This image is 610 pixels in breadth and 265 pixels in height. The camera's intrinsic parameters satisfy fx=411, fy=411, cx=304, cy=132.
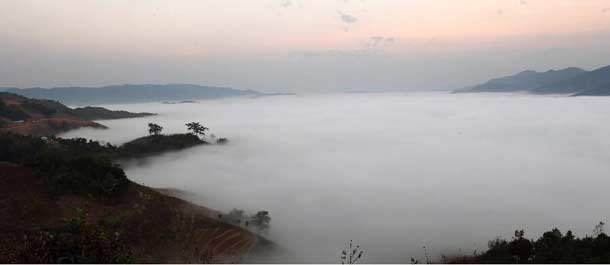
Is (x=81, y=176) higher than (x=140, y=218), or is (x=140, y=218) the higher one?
(x=81, y=176)

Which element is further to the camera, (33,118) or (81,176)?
(33,118)

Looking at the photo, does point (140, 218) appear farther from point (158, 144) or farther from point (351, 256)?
point (158, 144)

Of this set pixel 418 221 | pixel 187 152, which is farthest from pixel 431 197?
pixel 187 152

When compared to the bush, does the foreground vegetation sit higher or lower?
lower

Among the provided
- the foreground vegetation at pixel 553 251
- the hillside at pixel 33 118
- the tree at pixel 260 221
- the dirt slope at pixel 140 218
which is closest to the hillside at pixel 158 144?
the hillside at pixel 33 118

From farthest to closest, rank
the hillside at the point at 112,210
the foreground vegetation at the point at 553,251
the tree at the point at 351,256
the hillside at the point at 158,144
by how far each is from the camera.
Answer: the hillside at the point at 158,144
the hillside at the point at 112,210
the foreground vegetation at the point at 553,251
the tree at the point at 351,256

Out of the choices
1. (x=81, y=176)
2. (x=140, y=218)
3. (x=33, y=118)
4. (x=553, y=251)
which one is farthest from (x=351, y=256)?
(x=33, y=118)

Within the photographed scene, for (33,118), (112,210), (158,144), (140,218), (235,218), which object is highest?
(33,118)

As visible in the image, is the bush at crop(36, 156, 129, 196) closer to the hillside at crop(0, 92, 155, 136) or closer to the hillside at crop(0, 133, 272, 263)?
the hillside at crop(0, 133, 272, 263)

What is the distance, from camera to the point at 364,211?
57562 millimetres

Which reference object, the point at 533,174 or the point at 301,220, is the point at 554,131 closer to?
the point at 533,174

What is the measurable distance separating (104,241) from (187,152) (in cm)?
8520

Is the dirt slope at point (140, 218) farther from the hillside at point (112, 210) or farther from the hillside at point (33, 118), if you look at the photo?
the hillside at point (33, 118)

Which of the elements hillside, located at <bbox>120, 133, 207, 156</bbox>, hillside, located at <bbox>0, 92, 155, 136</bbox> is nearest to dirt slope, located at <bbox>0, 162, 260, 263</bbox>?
hillside, located at <bbox>120, 133, 207, 156</bbox>
